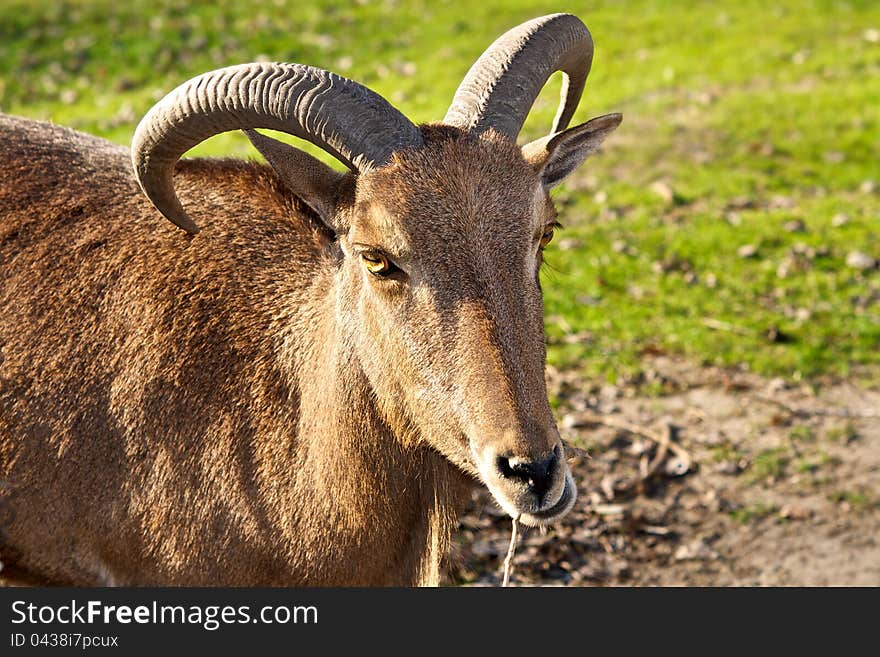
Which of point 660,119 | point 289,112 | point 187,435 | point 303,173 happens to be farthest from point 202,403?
point 660,119

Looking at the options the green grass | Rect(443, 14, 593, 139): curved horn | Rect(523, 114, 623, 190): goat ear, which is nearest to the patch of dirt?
the green grass

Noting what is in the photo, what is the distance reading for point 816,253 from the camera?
10883 mm

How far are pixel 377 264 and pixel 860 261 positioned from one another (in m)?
7.58

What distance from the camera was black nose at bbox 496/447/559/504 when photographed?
13.8 feet

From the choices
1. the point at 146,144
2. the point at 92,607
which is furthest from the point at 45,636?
the point at 146,144

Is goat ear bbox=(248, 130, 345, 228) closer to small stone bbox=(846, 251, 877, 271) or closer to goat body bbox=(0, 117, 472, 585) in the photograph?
goat body bbox=(0, 117, 472, 585)

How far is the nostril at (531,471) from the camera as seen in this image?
13.8ft

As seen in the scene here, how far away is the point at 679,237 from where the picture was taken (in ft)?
37.4

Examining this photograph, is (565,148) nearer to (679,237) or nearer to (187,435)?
(187,435)

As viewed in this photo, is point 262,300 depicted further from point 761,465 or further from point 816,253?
point 816,253

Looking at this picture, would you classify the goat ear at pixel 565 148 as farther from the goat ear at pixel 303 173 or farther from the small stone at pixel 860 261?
the small stone at pixel 860 261

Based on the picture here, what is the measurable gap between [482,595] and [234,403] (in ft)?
5.42

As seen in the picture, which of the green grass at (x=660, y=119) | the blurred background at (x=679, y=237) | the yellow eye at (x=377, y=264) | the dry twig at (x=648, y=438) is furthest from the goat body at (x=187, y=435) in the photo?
the dry twig at (x=648, y=438)

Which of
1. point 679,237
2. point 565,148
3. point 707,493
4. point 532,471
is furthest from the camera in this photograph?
point 679,237
